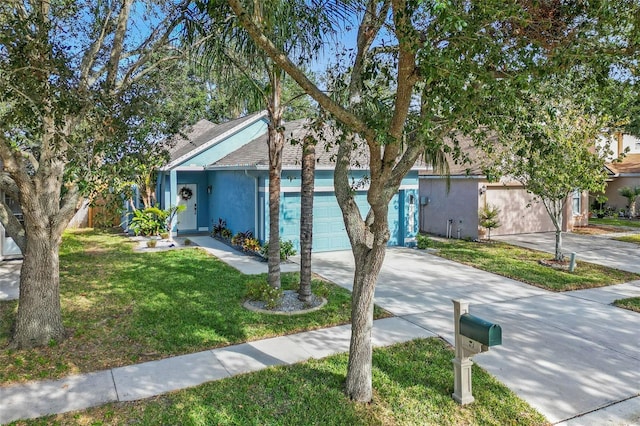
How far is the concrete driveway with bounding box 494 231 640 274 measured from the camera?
1308 centimetres

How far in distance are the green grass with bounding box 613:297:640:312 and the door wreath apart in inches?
625

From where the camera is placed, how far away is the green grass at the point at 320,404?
14.9 feet

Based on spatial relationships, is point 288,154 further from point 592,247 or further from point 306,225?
point 592,247

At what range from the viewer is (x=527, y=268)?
12109 mm

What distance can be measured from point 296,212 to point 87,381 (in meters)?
9.42

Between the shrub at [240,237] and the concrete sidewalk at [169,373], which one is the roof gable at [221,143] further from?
the concrete sidewalk at [169,373]

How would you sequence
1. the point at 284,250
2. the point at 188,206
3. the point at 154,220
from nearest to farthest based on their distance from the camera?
the point at 284,250
the point at 154,220
the point at 188,206

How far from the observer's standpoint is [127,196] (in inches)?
237

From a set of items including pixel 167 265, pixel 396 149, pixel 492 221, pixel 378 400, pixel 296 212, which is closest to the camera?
pixel 396 149

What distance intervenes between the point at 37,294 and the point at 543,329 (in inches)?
313

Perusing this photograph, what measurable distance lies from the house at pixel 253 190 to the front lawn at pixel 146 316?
2.85 m

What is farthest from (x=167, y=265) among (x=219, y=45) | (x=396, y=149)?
(x=396, y=149)

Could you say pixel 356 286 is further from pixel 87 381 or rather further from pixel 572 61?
pixel 87 381

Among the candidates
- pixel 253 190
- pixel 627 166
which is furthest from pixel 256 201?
pixel 627 166
